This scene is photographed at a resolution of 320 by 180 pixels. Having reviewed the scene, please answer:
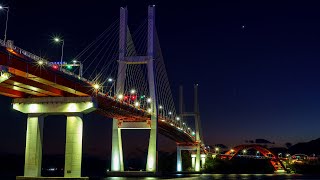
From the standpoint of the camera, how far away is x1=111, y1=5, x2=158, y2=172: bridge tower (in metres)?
70.6

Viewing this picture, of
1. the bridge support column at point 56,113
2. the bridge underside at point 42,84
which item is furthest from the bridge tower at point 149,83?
the bridge support column at point 56,113

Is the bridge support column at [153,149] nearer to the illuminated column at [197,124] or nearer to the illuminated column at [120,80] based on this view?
the illuminated column at [120,80]

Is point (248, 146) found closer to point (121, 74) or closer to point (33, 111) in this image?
point (121, 74)

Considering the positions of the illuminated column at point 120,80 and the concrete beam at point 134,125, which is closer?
the illuminated column at point 120,80

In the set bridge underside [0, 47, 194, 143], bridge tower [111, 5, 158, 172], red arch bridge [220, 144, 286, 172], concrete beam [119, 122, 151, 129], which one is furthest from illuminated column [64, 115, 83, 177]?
red arch bridge [220, 144, 286, 172]

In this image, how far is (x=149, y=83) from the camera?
232ft

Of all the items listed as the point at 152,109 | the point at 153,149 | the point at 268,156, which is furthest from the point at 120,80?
the point at 268,156

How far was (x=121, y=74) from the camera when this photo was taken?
70.7 metres

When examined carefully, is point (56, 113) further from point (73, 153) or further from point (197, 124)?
point (197, 124)

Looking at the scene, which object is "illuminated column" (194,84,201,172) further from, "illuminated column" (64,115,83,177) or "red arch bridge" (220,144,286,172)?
"illuminated column" (64,115,83,177)

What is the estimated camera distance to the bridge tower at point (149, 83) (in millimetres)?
70625

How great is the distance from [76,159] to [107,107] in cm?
1196

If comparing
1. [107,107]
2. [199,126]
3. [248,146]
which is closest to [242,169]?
[248,146]

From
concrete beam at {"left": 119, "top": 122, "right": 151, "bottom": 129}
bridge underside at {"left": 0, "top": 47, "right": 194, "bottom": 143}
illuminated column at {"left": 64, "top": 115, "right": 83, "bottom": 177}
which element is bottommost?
illuminated column at {"left": 64, "top": 115, "right": 83, "bottom": 177}
